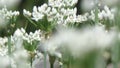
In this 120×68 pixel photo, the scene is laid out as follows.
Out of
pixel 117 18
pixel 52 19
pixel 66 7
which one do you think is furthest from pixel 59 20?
pixel 117 18

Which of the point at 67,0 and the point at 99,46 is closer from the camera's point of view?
the point at 99,46

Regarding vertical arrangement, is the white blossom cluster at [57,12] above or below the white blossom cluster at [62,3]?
below

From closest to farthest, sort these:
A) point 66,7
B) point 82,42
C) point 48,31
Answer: point 82,42 < point 48,31 < point 66,7

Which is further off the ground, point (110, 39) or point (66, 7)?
point (66, 7)

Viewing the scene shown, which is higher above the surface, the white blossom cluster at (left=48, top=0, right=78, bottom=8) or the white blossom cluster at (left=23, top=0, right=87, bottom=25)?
the white blossom cluster at (left=48, top=0, right=78, bottom=8)

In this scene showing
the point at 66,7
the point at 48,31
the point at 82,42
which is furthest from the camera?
the point at 66,7

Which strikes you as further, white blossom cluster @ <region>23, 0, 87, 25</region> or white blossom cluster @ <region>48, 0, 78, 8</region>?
white blossom cluster @ <region>48, 0, 78, 8</region>

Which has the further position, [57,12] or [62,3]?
[62,3]

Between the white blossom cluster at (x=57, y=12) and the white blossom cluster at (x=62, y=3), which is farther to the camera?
the white blossom cluster at (x=62, y=3)

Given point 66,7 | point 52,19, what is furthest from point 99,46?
point 66,7

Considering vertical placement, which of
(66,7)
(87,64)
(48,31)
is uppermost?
(66,7)

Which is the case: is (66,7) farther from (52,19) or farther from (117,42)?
(117,42)
